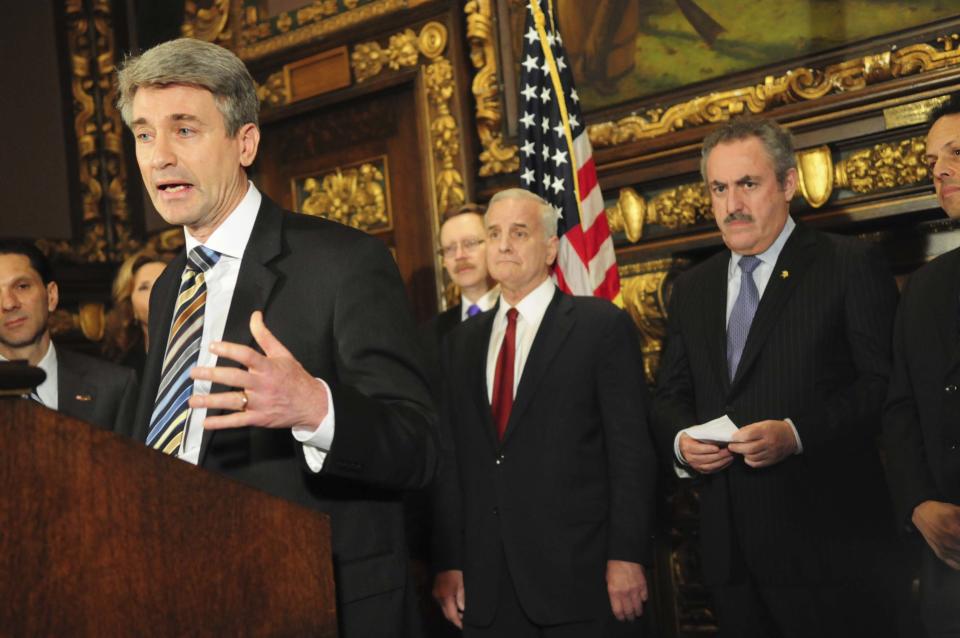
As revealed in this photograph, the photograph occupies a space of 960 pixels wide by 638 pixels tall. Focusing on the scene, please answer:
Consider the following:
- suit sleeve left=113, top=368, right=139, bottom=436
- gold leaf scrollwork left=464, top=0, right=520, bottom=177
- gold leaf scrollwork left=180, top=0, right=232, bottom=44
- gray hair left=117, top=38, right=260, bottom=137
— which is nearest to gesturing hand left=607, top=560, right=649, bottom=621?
A: suit sleeve left=113, top=368, right=139, bottom=436

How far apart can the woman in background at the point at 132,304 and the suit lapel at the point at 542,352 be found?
199 centimetres

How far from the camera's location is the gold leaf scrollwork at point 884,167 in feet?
13.4

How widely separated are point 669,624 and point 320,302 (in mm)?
3485

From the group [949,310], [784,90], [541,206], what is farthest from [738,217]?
[784,90]

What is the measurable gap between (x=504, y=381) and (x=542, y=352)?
177 millimetres

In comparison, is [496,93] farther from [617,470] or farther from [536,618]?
[536,618]

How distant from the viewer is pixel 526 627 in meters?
3.40

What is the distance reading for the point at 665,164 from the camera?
482cm

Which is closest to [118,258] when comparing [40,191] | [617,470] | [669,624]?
[40,191]

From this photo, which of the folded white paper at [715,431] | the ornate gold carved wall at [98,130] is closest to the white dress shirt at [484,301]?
the folded white paper at [715,431]

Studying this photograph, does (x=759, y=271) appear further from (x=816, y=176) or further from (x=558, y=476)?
(x=816, y=176)

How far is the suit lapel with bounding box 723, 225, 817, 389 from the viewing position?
3.25 meters

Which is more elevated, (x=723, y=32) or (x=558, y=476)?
(x=723, y=32)

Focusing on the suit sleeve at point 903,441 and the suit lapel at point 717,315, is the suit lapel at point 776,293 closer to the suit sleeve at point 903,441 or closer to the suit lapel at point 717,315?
the suit lapel at point 717,315
